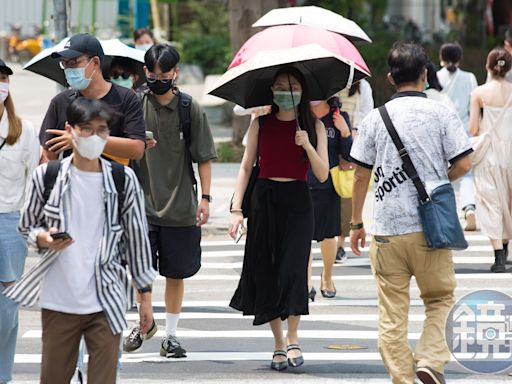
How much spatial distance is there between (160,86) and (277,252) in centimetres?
127

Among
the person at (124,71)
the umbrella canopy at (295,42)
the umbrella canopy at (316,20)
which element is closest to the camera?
the umbrella canopy at (295,42)

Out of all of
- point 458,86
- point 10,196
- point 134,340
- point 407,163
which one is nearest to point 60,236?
point 10,196

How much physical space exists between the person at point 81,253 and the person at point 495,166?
618cm

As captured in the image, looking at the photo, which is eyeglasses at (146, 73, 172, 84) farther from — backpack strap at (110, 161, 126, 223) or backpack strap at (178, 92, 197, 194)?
backpack strap at (110, 161, 126, 223)

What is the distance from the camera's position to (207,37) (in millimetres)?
34281

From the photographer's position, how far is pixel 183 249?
337 inches

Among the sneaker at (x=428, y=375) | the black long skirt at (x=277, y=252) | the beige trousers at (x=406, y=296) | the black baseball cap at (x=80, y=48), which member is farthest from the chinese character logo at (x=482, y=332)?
the black baseball cap at (x=80, y=48)

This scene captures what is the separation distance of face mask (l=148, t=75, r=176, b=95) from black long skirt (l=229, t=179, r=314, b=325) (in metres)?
0.83

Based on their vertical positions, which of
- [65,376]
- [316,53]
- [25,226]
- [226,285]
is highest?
[316,53]

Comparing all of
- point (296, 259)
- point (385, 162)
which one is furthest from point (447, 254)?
point (296, 259)

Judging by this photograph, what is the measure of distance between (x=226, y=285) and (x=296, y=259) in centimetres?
364

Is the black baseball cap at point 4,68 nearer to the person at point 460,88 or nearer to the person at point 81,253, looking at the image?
the person at point 81,253

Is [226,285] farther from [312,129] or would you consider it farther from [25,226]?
[25,226]

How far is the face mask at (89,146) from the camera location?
19.1 feet
